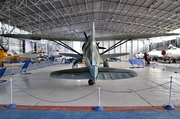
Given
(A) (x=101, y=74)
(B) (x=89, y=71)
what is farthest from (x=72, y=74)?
(A) (x=101, y=74)

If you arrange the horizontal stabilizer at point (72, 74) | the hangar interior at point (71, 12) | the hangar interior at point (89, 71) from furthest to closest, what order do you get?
the hangar interior at point (71, 12)
the horizontal stabilizer at point (72, 74)
the hangar interior at point (89, 71)

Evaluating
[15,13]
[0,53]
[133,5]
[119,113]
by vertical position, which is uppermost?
[133,5]

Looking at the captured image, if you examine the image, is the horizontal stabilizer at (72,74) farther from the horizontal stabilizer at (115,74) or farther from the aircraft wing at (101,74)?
the horizontal stabilizer at (115,74)

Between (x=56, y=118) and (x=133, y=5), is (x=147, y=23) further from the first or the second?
(x=56, y=118)

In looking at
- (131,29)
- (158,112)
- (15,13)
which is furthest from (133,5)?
(158,112)

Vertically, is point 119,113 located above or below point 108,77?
below

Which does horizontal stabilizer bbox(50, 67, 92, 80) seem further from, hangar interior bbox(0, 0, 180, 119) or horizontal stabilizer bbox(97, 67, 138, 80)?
horizontal stabilizer bbox(97, 67, 138, 80)

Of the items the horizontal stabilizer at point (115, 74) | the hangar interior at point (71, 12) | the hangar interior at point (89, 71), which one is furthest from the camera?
the hangar interior at point (71, 12)

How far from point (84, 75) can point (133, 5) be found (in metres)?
19.9

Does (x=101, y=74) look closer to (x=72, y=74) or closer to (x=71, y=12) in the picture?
(x=72, y=74)

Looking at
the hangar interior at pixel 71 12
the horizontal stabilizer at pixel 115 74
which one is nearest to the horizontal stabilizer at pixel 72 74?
the horizontal stabilizer at pixel 115 74

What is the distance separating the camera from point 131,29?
35219 millimetres

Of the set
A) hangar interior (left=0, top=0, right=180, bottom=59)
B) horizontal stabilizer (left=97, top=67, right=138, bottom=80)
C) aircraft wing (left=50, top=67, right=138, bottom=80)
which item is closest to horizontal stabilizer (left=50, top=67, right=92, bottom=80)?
aircraft wing (left=50, top=67, right=138, bottom=80)

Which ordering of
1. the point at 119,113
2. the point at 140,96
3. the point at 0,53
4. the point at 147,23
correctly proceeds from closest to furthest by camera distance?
1. the point at 119,113
2. the point at 140,96
3. the point at 0,53
4. the point at 147,23
